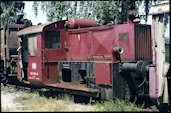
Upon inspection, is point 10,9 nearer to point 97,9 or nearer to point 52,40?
point 97,9

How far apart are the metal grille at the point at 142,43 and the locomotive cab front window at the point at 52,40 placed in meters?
3.64

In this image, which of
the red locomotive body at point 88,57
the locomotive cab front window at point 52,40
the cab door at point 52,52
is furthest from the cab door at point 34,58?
the locomotive cab front window at point 52,40

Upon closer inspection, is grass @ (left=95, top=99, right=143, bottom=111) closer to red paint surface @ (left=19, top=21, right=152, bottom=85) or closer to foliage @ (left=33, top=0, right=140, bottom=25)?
red paint surface @ (left=19, top=21, right=152, bottom=85)

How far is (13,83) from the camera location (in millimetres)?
13781

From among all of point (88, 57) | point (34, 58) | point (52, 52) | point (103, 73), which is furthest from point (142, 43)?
point (34, 58)

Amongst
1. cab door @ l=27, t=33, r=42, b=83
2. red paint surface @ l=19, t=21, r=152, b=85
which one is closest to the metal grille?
red paint surface @ l=19, t=21, r=152, b=85

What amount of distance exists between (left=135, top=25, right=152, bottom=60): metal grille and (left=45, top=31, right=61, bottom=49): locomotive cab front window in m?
3.64

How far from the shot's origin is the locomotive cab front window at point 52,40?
984 cm

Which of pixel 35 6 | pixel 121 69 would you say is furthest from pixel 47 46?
pixel 35 6

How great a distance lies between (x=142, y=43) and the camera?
8250 mm

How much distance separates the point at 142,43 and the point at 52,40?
3.88 m

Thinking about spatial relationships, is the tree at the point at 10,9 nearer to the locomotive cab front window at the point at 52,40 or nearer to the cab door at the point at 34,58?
the cab door at the point at 34,58

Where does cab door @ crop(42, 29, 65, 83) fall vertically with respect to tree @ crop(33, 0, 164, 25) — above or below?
below

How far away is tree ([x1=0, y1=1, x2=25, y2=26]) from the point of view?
25.4 meters
